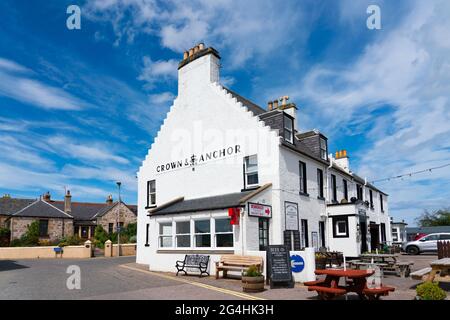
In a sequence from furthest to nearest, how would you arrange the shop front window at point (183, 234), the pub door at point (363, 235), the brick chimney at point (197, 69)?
the pub door at point (363, 235) < the brick chimney at point (197, 69) < the shop front window at point (183, 234)

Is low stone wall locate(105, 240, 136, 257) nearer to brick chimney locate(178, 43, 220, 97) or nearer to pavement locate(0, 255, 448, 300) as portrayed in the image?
pavement locate(0, 255, 448, 300)

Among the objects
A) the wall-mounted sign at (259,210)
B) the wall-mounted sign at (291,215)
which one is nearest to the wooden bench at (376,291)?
the wall-mounted sign at (259,210)

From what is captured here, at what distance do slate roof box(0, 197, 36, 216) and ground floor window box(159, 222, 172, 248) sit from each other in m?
30.9

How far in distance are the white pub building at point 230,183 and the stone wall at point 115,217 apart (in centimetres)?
2498

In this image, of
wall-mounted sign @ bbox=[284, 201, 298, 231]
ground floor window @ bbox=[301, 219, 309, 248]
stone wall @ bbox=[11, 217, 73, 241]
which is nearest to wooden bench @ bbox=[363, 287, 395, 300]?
wall-mounted sign @ bbox=[284, 201, 298, 231]

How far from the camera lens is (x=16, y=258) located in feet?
103

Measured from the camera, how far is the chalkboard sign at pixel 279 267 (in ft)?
41.9

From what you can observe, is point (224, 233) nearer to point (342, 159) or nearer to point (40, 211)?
point (342, 159)

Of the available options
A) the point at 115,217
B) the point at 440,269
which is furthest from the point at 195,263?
the point at 115,217

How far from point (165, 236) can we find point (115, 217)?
1242 inches

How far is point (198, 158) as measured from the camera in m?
21.4

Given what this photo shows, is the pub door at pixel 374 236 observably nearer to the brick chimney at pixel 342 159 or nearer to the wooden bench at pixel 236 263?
the brick chimney at pixel 342 159

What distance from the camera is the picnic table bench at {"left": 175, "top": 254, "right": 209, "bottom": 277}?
1639 centimetres
